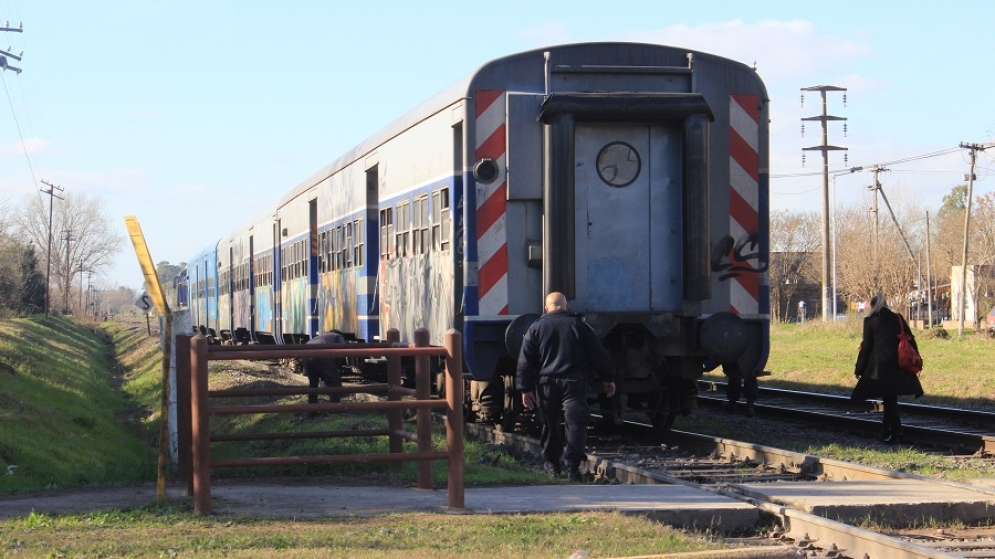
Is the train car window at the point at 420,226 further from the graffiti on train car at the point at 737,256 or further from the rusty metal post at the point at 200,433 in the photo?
the rusty metal post at the point at 200,433

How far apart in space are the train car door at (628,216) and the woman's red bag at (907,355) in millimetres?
2509

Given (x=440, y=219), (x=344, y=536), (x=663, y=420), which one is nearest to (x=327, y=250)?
(x=440, y=219)

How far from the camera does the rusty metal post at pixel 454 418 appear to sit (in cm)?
797

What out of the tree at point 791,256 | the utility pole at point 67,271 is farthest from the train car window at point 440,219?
the utility pole at point 67,271

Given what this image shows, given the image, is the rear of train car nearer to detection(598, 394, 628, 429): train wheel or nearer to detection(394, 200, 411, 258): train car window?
detection(598, 394, 628, 429): train wheel

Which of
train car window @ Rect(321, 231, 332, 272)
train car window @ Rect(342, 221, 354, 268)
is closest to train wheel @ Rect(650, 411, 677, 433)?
train car window @ Rect(342, 221, 354, 268)

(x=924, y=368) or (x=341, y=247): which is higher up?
(x=341, y=247)

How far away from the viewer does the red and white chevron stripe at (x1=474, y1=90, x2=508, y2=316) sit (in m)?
11.9

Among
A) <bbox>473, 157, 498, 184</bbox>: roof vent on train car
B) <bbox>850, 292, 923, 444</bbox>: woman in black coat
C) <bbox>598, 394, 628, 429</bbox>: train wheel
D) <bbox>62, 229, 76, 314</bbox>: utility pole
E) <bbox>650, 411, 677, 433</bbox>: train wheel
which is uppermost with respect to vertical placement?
<bbox>62, 229, 76, 314</bbox>: utility pole

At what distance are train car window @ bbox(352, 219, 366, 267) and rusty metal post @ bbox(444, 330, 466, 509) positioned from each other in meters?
9.05

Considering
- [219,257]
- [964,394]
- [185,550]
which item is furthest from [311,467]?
[219,257]

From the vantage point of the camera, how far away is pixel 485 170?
1190 centimetres

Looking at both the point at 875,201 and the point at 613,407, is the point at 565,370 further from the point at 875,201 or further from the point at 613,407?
the point at 875,201

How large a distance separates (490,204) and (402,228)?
3.11 metres
